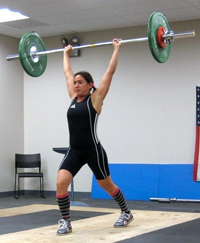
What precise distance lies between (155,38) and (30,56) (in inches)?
51.8

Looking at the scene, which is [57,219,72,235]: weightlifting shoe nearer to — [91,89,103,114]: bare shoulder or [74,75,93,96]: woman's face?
[91,89,103,114]: bare shoulder

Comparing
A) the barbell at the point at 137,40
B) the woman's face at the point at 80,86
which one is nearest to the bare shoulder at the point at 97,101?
the woman's face at the point at 80,86

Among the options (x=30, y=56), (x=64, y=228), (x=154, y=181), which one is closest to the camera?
(x=64, y=228)

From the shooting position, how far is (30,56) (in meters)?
5.11

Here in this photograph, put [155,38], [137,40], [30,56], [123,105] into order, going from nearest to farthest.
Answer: [137,40]
[155,38]
[30,56]
[123,105]

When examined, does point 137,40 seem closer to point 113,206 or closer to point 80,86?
point 80,86

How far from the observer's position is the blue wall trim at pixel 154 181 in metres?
7.43

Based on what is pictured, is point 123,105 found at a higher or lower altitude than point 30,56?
lower

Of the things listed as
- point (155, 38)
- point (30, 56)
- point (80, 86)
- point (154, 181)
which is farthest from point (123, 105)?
point (80, 86)

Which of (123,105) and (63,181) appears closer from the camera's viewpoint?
(63,181)

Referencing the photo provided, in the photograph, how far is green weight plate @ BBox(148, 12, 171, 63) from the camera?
175 inches

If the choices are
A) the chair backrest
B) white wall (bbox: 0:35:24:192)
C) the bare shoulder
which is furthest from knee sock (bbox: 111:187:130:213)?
white wall (bbox: 0:35:24:192)

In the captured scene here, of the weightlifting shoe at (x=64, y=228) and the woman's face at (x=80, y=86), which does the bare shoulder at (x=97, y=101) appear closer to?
the woman's face at (x=80, y=86)

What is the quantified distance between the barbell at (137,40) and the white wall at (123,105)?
2.89 m
